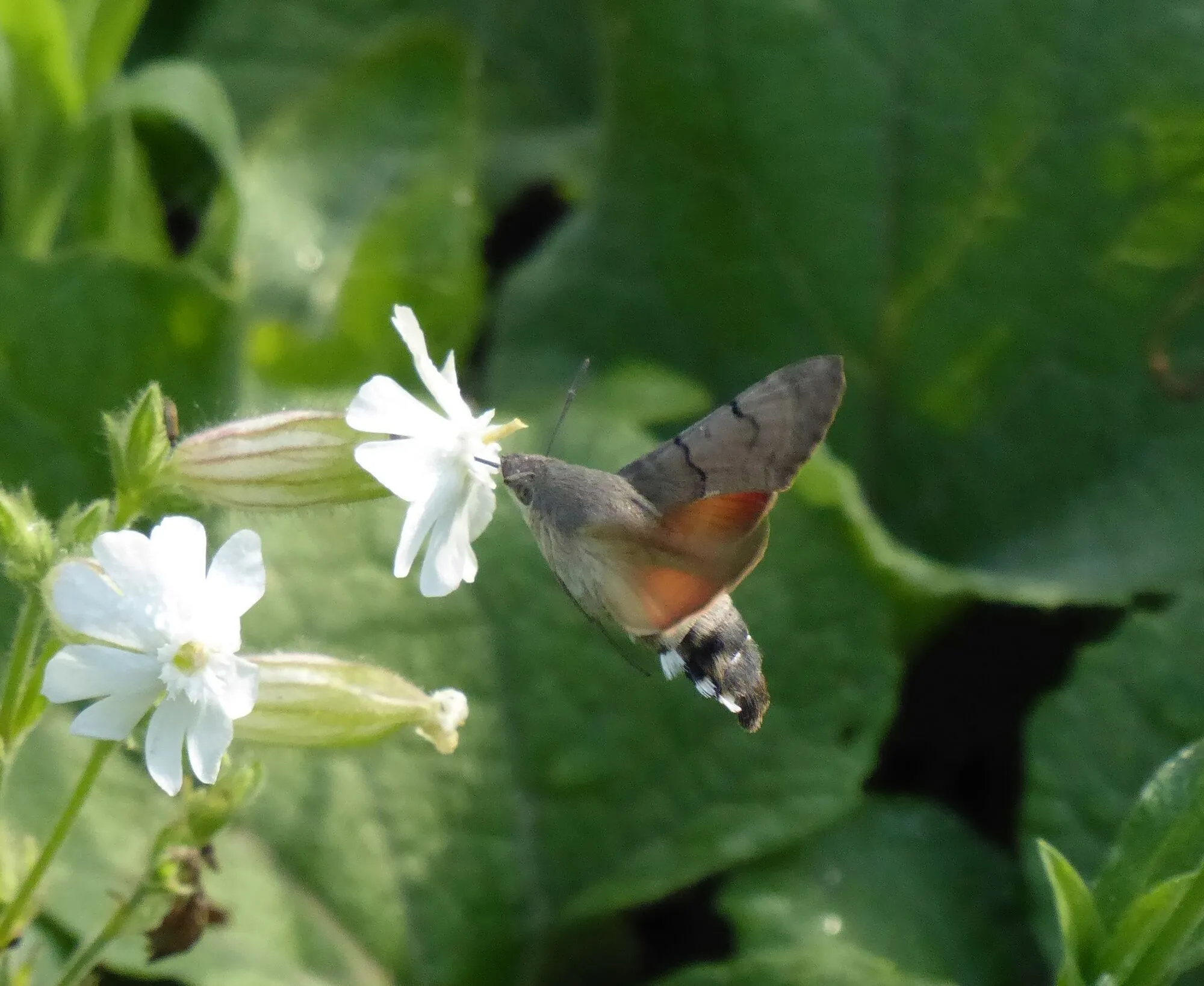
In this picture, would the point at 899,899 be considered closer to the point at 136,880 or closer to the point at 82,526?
the point at 136,880

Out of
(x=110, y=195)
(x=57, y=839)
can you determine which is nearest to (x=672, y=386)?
(x=110, y=195)

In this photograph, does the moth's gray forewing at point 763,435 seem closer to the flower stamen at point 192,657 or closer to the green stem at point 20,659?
the flower stamen at point 192,657

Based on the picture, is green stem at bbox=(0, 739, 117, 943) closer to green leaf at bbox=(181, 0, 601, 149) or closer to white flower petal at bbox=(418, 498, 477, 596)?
white flower petal at bbox=(418, 498, 477, 596)

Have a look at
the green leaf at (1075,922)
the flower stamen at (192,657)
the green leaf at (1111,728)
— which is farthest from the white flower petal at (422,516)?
the green leaf at (1111,728)

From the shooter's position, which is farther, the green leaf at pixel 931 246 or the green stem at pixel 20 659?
the green leaf at pixel 931 246

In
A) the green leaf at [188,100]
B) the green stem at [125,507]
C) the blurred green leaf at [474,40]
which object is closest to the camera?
the green stem at [125,507]
